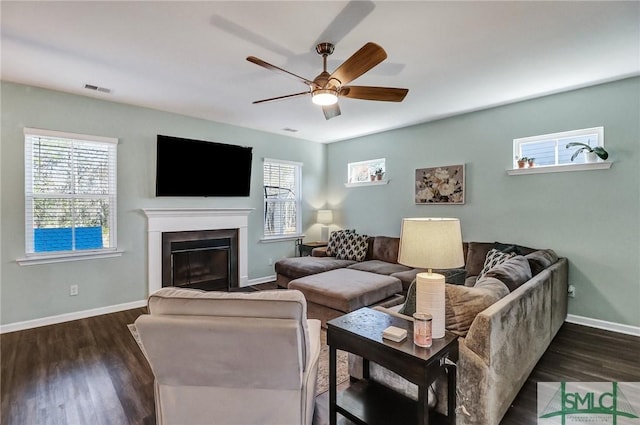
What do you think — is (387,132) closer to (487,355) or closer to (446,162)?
(446,162)

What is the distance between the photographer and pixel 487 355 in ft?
5.45

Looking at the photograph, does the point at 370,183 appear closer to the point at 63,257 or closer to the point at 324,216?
the point at 324,216

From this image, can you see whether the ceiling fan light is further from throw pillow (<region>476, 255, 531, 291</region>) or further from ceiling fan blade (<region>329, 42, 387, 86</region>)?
throw pillow (<region>476, 255, 531, 291</region>)

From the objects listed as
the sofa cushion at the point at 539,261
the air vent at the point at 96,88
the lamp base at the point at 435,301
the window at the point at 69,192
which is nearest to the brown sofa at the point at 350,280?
the sofa cushion at the point at 539,261

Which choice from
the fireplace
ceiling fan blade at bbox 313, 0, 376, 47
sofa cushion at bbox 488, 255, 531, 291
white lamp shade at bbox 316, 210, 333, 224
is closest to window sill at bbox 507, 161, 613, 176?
sofa cushion at bbox 488, 255, 531, 291

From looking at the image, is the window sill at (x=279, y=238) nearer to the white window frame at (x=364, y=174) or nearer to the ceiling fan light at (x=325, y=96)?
the white window frame at (x=364, y=174)

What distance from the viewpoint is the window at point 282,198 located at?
559 centimetres

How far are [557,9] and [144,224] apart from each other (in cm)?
480

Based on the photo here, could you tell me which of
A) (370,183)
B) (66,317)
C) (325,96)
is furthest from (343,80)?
(66,317)

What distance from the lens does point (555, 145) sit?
370 centimetres

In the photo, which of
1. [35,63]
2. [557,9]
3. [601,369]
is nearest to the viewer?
[557,9]

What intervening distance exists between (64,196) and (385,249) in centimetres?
436

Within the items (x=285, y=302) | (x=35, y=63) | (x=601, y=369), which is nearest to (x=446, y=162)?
(x=601, y=369)

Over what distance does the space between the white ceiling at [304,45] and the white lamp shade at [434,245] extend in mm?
1505
